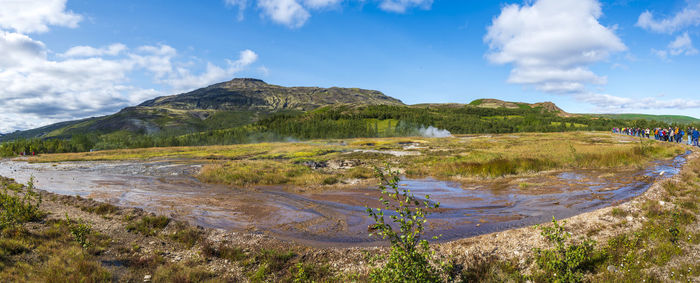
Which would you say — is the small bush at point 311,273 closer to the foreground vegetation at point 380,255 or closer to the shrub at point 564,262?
the foreground vegetation at point 380,255

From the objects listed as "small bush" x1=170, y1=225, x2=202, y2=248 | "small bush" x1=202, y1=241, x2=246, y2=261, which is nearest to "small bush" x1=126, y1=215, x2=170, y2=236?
"small bush" x1=170, y1=225, x2=202, y2=248

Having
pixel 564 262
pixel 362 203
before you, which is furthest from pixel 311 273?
pixel 362 203

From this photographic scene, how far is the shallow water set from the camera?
1552 cm

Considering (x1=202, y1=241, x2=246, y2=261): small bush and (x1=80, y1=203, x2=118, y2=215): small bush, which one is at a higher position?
(x1=80, y1=203, x2=118, y2=215): small bush

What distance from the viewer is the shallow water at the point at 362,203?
611 inches

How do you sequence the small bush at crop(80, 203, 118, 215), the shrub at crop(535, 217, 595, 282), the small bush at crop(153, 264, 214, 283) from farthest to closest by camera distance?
the small bush at crop(80, 203, 118, 215), the small bush at crop(153, 264, 214, 283), the shrub at crop(535, 217, 595, 282)

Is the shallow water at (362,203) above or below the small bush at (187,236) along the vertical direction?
below

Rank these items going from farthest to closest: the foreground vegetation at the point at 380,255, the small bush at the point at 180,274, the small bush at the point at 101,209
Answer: the small bush at the point at 101,209 < the small bush at the point at 180,274 < the foreground vegetation at the point at 380,255

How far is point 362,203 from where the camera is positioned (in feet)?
70.5

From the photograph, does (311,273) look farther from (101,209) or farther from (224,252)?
(101,209)

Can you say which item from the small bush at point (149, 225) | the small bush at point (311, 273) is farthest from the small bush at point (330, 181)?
the small bush at point (311, 273)

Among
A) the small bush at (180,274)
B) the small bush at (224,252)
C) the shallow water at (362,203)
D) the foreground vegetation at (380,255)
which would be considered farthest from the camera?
the shallow water at (362,203)

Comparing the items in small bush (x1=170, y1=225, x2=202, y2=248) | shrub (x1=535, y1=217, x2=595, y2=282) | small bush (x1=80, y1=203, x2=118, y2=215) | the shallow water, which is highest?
shrub (x1=535, y1=217, x2=595, y2=282)

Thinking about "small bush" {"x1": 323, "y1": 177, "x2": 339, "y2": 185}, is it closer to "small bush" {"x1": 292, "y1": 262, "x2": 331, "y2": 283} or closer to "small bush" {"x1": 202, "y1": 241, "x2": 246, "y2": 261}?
"small bush" {"x1": 202, "y1": 241, "x2": 246, "y2": 261}
